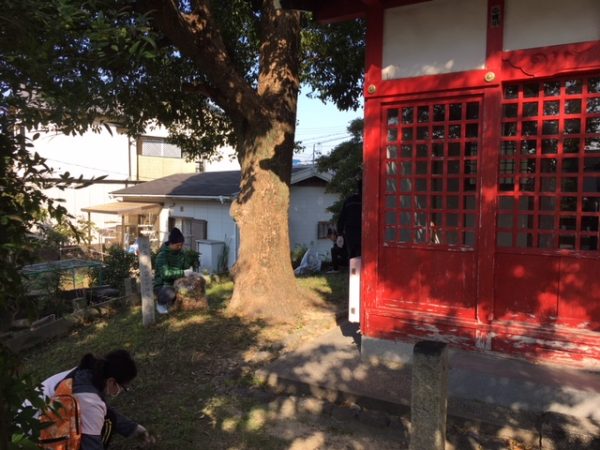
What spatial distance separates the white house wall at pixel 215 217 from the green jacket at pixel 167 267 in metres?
8.55

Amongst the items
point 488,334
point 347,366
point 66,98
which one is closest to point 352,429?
point 347,366

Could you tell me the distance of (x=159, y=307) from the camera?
7336 mm

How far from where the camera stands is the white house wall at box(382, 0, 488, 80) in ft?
14.9

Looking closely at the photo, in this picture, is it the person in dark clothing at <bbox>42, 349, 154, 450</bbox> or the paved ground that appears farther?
the paved ground

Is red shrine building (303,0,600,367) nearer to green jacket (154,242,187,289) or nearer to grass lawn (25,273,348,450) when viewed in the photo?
grass lawn (25,273,348,450)

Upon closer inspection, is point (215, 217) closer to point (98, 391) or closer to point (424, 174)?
point (424, 174)

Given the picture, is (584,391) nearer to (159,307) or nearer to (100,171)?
(159,307)

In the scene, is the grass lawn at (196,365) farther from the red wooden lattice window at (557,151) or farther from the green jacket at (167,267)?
the red wooden lattice window at (557,151)

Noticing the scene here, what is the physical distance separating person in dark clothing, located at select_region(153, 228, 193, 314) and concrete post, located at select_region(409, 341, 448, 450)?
201 inches

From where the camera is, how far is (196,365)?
17.6 feet

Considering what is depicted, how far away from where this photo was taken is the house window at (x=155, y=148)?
25.3m

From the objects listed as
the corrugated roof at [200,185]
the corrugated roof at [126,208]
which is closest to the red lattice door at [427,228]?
the corrugated roof at [200,185]

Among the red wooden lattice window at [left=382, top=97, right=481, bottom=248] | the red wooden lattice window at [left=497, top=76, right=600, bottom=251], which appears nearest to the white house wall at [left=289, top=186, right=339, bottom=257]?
the red wooden lattice window at [left=382, top=97, right=481, bottom=248]

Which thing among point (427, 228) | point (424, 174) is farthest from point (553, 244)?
point (424, 174)
